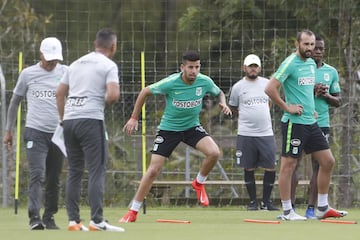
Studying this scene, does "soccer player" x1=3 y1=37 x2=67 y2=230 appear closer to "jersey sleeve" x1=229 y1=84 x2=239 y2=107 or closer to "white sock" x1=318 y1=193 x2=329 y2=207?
"white sock" x1=318 y1=193 x2=329 y2=207

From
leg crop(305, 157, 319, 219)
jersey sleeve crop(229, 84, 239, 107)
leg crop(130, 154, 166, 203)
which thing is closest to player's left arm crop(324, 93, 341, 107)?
leg crop(305, 157, 319, 219)

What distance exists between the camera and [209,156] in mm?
12656

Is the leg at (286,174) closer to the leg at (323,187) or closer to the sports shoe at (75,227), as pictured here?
the leg at (323,187)

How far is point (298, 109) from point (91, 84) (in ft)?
9.24

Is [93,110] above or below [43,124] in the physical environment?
above

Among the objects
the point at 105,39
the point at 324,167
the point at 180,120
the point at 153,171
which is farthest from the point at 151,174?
the point at 105,39

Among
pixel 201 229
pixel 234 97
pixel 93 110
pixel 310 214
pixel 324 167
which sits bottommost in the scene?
pixel 310 214

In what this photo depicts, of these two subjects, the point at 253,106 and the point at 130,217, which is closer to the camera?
the point at 130,217

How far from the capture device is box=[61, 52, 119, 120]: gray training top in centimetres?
1008

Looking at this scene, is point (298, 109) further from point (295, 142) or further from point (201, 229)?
point (201, 229)

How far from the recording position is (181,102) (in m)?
12.6

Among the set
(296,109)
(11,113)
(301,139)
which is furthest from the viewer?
(301,139)

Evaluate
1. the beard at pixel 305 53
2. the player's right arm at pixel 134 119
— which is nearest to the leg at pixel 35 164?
the player's right arm at pixel 134 119

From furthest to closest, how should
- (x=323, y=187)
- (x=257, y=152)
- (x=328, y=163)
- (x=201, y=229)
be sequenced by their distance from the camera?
(x=257, y=152)
(x=323, y=187)
(x=328, y=163)
(x=201, y=229)
